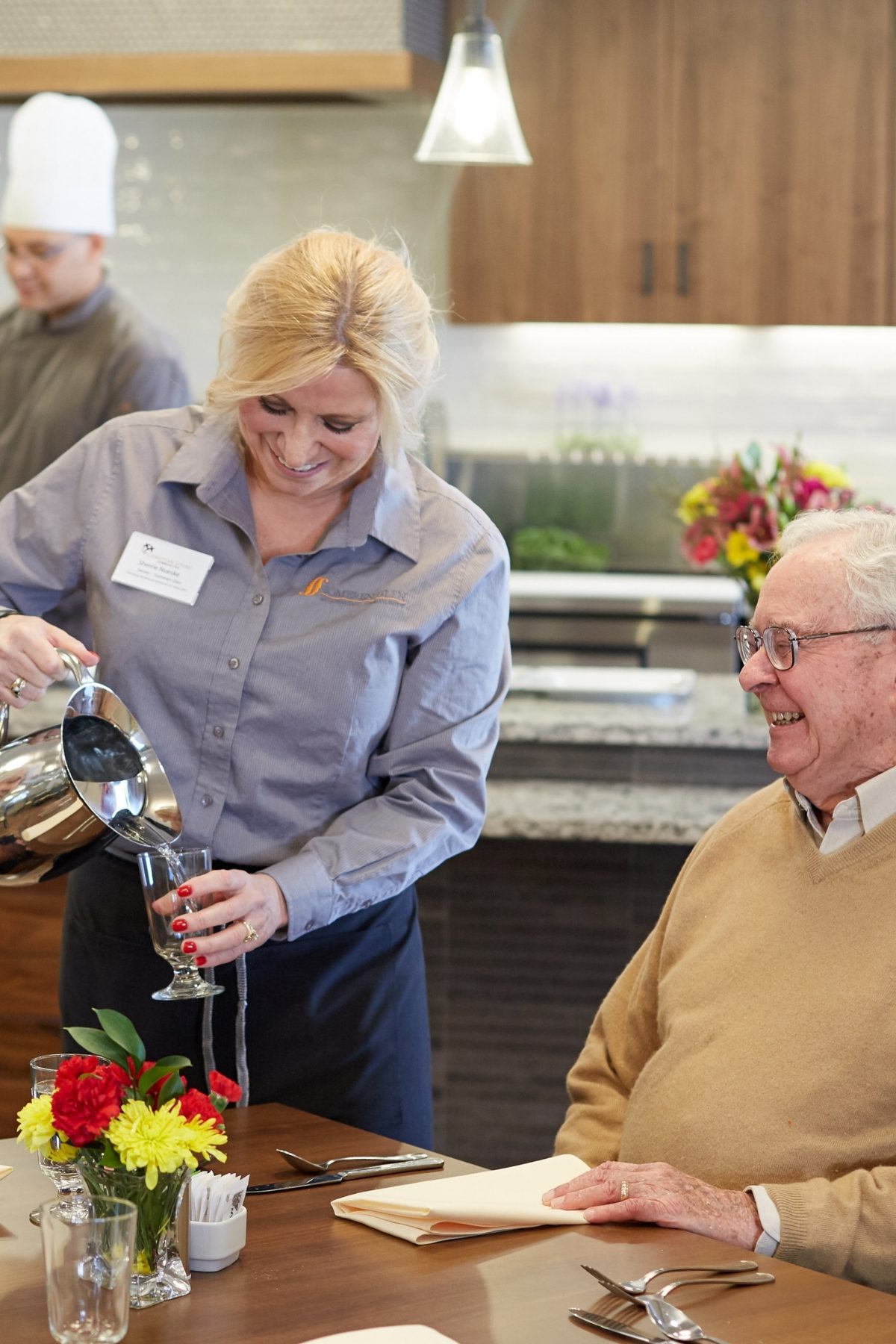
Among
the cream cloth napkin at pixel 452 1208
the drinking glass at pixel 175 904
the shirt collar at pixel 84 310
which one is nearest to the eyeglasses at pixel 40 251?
the shirt collar at pixel 84 310

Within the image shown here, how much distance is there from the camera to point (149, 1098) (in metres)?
1.21

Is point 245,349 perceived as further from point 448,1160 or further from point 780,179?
point 780,179

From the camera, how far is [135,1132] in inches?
45.3

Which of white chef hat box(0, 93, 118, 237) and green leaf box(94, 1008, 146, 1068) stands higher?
white chef hat box(0, 93, 118, 237)

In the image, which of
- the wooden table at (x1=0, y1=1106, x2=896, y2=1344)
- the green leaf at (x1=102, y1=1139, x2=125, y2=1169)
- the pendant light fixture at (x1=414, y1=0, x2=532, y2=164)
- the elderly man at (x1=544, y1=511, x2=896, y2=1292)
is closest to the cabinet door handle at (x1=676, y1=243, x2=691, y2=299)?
the pendant light fixture at (x1=414, y1=0, x2=532, y2=164)

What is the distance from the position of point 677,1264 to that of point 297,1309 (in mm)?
296

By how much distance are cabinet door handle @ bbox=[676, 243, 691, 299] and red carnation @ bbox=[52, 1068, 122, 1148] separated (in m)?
4.55

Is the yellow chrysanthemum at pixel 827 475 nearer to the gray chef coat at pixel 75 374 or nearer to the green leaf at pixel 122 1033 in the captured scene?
the gray chef coat at pixel 75 374

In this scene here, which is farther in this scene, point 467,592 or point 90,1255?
point 467,592

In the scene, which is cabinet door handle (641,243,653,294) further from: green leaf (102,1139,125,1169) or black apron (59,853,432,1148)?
green leaf (102,1139,125,1169)

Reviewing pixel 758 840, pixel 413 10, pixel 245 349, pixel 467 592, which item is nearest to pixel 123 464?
pixel 245 349

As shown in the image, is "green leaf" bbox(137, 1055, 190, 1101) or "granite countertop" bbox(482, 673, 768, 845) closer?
"green leaf" bbox(137, 1055, 190, 1101)

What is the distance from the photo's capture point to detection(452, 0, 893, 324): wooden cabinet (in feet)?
17.0

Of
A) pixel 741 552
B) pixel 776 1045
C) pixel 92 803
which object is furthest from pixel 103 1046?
pixel 741 552
